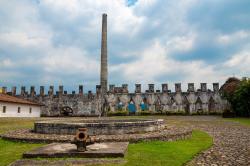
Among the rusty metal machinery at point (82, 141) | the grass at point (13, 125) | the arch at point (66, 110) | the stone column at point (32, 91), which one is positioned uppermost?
the stone column at point (32, 91)

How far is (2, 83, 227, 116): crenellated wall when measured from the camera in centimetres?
4056

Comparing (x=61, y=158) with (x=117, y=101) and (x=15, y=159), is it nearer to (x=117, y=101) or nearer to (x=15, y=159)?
(x=15, y=159)

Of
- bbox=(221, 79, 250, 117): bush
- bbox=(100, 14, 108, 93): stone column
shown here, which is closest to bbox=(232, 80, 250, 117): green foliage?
bbox=(221, 79, 250, 117): bush

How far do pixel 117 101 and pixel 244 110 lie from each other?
18296 mm

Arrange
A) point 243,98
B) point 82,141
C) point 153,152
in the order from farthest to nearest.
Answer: point 243,98, point 153,152, point 82,141

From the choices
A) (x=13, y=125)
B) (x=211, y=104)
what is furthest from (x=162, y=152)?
(x=211, y=104)

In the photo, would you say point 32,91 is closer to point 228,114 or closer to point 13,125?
point 13,125

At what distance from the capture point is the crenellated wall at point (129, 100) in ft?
133

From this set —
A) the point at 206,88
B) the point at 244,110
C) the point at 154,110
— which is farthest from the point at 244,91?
the point at 154,110

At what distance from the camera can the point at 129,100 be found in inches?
1689

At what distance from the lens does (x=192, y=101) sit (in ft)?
135

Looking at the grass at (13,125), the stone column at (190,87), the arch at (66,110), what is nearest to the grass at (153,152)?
the grass at (13,125)

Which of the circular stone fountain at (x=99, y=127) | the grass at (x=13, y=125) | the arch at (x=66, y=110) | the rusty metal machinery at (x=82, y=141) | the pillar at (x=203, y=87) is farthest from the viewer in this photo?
the arch at (x=66, y=110)

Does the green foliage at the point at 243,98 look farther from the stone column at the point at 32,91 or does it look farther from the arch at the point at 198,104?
the stone column at the point at 32,91
